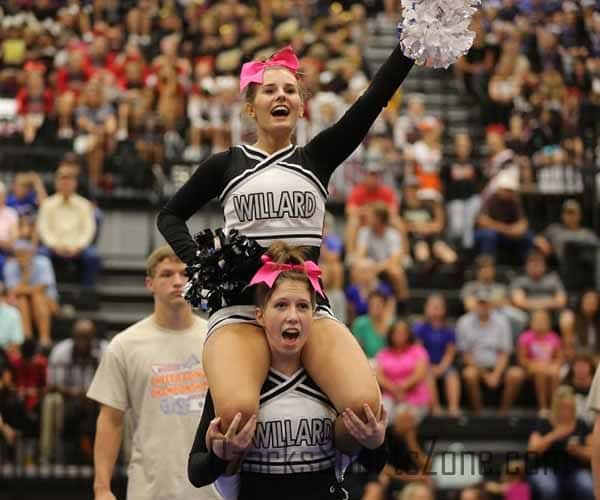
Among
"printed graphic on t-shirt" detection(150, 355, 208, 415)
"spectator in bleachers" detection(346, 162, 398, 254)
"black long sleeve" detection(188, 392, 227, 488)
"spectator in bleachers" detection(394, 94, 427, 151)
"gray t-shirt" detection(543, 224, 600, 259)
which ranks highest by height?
"spectator in bleachers" detection(394, 94, 427, 151)

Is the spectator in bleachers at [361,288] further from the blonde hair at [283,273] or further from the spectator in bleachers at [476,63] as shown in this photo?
the blonde hair at [283,273]

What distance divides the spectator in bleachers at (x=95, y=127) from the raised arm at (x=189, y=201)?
30.0 feet

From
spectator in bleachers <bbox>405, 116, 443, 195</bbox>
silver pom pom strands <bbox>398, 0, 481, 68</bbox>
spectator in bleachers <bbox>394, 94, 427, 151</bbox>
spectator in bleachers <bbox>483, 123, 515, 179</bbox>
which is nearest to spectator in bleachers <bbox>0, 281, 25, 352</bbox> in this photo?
spectator in bleachers <bbox>405, 116, 443, 195</bbox>

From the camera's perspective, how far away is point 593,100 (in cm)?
1692

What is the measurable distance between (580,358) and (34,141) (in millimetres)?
6799

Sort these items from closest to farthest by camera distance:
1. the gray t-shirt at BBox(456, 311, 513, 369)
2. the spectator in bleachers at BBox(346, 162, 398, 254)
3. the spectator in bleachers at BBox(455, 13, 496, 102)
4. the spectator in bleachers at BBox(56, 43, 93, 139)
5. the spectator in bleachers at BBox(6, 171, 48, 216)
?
the gray t-shirt at BBox(456, 311, 513, 369) < the spectator in bleachers at BBox(6, 171, 48, 216) < the spectator in bleachers at BBox(346, 162, 398, 254) < the spectator in bleachers at BBox(56, 43, 93, 139) < the spectator in bleachers at BBox(455, 13, 496, 102)

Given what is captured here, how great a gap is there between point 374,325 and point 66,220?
328 cm

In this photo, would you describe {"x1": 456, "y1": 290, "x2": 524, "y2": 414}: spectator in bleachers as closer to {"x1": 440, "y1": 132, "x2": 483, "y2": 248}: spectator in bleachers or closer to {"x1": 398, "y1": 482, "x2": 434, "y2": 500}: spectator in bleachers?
{"x1": 440, "y1": 132, "x2": 483, "y2": 248}: spectator in bleachers

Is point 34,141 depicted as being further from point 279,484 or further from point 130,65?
point 279,484

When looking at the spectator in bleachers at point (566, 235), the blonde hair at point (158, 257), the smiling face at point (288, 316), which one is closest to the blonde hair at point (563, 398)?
the spectator in bleachers at point (566, 235)

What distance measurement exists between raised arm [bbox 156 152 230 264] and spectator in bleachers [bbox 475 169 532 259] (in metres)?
9.04

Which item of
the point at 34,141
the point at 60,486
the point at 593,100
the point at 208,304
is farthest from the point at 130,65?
the point at 208,304

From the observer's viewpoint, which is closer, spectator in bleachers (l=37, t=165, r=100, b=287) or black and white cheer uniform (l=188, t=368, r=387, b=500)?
black and white cheer uniform (l=188, t=368, r=387, b=500)

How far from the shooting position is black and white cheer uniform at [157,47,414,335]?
5547 millimetres
